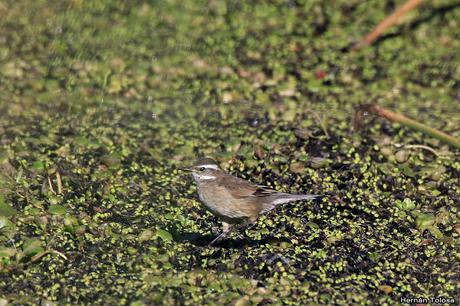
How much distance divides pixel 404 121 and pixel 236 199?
2841 mm

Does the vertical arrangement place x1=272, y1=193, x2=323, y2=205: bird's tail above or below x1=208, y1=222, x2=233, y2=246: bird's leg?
above

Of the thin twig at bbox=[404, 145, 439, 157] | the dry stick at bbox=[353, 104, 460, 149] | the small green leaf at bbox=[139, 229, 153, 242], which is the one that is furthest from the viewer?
the thin twig at bbox=[404, 145, 439, 157]

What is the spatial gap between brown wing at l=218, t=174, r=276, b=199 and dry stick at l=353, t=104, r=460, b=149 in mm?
2397

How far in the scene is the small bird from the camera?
8.75 meters

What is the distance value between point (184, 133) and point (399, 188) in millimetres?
2805

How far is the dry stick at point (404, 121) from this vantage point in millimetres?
10148

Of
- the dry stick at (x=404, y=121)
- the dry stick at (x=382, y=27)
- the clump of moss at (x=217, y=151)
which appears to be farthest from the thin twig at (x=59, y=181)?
the dry stick at (x=382, y=27)

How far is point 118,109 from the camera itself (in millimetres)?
11312

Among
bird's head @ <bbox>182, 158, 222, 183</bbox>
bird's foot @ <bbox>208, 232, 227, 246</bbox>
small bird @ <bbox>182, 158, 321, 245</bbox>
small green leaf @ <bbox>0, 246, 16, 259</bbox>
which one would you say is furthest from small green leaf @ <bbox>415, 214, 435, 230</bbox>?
small green leaf @ <bbox>0, 246, 16, 259</bbox>

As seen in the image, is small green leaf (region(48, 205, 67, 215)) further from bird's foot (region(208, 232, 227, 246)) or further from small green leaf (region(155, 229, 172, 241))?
bird's foot (region(208, 232, 227, 246))

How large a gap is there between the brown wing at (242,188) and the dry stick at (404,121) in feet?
7.86

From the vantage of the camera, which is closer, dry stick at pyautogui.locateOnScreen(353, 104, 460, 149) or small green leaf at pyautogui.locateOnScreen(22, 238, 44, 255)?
small green leaf at pyautogui.locateOnScreen(22, 238, 44, 255)

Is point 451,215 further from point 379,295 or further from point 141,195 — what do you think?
point 141,195

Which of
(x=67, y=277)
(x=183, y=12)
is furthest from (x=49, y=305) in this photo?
(x=183, y=12)
